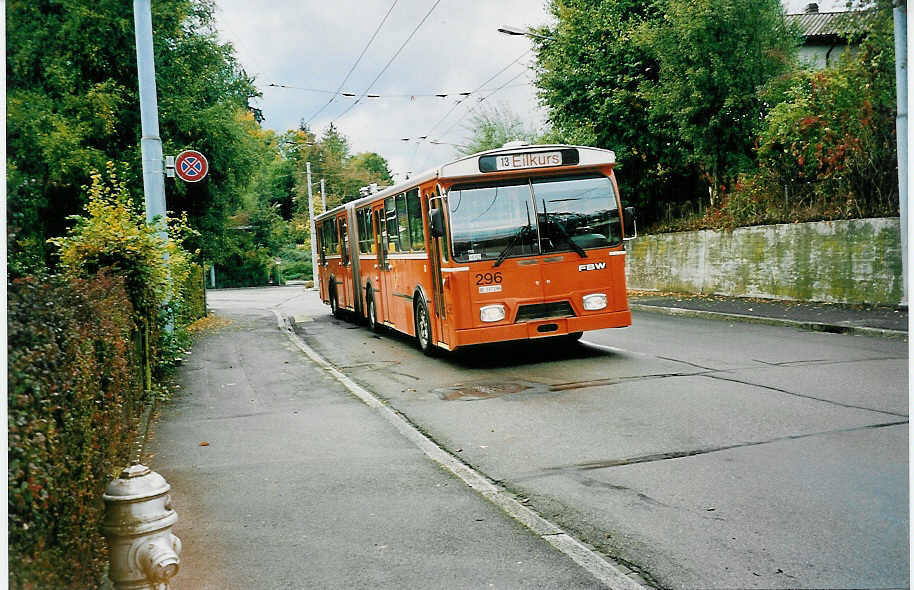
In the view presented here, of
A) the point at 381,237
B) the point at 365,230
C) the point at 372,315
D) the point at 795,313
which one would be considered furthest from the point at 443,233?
the point at 795,313

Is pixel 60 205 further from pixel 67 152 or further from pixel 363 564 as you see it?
pixel 363 564

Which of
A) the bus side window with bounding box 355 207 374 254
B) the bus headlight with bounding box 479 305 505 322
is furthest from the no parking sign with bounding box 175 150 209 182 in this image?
the bus headlight with bounding box 479 305 505 322

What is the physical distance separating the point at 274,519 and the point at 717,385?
5824 mm

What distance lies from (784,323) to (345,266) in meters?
10.9

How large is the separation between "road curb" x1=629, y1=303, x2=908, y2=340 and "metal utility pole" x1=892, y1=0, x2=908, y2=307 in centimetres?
185

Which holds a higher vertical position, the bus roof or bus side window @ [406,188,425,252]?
the bus roof

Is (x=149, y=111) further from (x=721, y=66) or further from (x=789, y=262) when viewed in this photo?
(x=721, y=66)

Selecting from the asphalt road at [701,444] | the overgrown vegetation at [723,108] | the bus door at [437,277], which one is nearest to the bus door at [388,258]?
the bus door at [437,277]

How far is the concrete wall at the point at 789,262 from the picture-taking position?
16484 mm

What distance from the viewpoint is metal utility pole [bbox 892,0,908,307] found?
14008mm

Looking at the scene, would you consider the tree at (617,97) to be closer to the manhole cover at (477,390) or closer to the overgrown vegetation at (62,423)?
→ the manhole cover at (477,390)

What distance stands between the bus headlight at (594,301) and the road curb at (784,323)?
16.1 feet

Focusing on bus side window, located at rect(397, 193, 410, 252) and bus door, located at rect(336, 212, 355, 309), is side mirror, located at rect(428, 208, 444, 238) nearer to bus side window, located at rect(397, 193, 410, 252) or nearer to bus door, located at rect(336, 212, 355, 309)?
bus side window, located at rect(397, 193, 410, 252)

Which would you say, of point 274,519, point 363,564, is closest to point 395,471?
point 274,519
